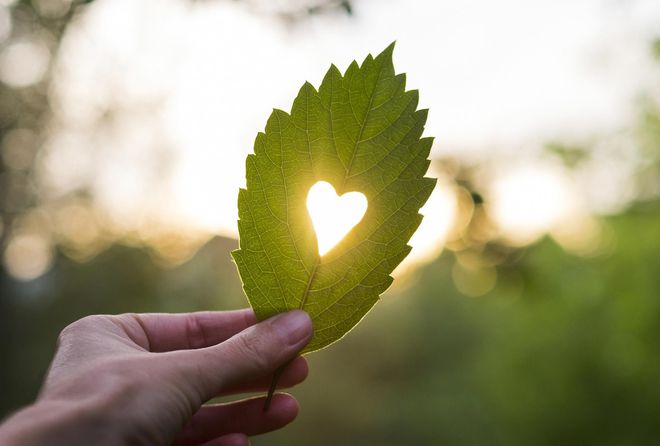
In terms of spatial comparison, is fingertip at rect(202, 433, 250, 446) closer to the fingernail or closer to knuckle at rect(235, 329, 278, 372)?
knuckle at rect(235, 329, 278, 372)

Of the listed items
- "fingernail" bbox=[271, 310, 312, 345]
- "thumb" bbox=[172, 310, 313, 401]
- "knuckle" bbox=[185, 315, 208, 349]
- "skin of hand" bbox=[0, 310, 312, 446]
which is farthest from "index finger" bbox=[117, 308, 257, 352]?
"fingernail" bbox=[271, 310, 312, 345]

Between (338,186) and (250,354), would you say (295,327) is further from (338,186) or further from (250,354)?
(338,186)

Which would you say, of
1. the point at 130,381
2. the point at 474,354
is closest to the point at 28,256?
the point at 130,381

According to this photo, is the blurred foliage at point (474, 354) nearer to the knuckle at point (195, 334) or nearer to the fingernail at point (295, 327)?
the knuckle at point (195, 334)

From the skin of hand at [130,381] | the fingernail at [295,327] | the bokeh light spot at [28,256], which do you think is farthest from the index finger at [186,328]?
the bokeh light spot at [28,256]

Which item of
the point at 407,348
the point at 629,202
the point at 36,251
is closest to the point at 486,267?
the point at 36,251

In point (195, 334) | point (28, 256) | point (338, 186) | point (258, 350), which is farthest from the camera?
point (28, 256)
